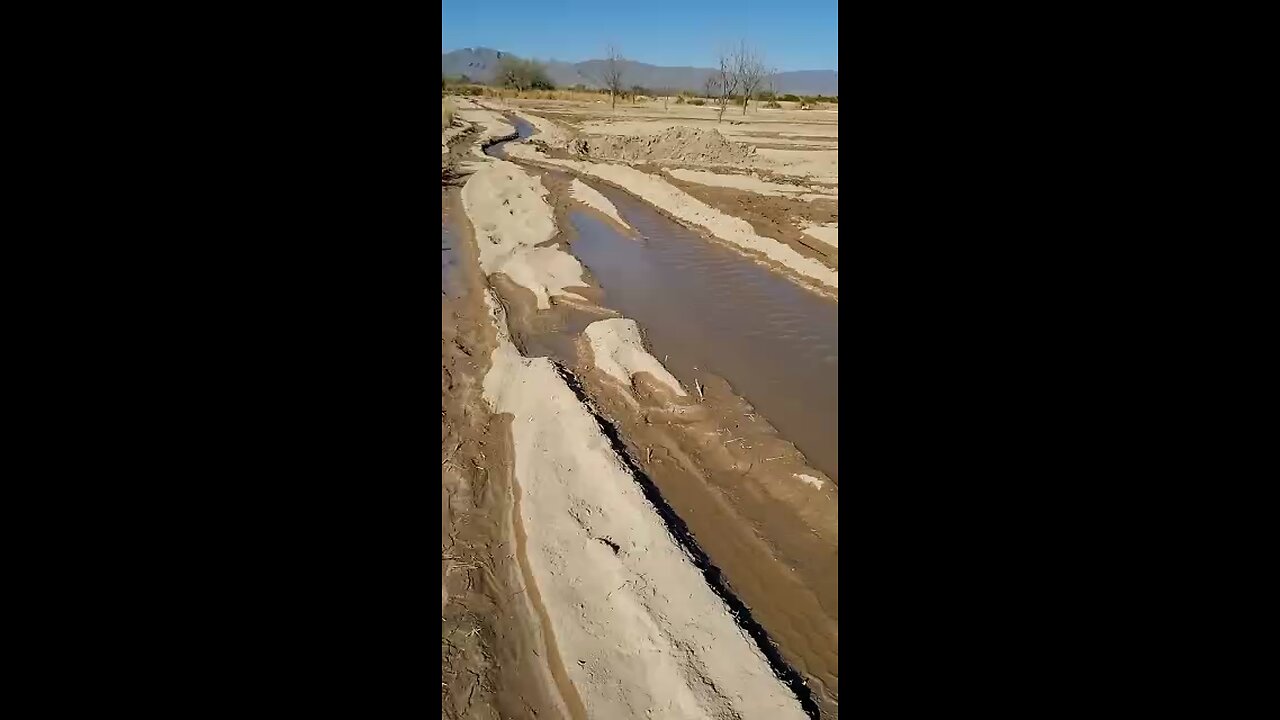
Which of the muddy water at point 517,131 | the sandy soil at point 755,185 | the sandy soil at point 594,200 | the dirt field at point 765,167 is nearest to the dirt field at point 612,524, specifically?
the dirt field at point 765,167

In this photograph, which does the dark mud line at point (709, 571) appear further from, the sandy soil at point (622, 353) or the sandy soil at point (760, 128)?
the sandy soil at point (760, 128)

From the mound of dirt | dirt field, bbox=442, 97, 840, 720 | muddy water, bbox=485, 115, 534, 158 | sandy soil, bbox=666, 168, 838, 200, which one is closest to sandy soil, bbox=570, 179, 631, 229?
sandy soil, bbox=666, 168, 838, 200

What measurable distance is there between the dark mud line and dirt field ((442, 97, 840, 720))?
15 mm

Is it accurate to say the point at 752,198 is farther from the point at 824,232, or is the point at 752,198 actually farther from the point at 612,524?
the point at 612,524

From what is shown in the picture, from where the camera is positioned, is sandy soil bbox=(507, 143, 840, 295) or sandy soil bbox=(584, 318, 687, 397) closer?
sandy soil bbox=(584, 318, 687, 397)

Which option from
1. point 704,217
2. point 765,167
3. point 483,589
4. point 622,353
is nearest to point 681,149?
point 765,167

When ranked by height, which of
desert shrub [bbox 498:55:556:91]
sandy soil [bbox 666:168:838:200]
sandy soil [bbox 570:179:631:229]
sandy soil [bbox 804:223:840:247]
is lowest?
sandy soil [bbox 804:223:840:247]

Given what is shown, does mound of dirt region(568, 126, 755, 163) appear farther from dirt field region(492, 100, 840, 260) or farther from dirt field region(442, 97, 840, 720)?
dirt field region(442, 97, 840, 720)

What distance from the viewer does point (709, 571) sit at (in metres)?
4.34

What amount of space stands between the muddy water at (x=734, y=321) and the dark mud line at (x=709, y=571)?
1.28m

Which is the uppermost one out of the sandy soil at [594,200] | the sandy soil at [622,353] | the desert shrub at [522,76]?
the desert shrub at [522,76]

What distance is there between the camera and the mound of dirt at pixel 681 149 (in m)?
22.5

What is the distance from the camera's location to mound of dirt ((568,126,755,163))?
22.5 meters
